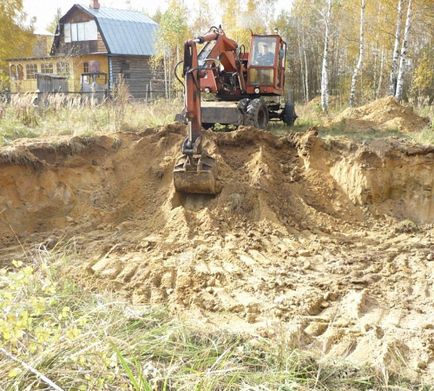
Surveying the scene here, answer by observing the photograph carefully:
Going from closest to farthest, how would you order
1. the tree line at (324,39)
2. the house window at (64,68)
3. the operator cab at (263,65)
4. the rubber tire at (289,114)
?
the operator cab at (263,65), the rubber tire at (289,114), the tree line at (324,39), the house window at (64,68)

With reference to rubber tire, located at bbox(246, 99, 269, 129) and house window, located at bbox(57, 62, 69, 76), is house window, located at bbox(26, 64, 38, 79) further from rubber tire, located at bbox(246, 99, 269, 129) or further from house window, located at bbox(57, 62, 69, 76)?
rubber tire, located at bbox(246, 99, 269, 129)

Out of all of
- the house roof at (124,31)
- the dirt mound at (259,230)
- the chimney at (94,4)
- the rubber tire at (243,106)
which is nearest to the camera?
the dirt mound at (259,230)

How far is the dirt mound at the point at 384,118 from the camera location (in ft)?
35.4

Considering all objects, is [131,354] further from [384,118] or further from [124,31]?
[124,31]

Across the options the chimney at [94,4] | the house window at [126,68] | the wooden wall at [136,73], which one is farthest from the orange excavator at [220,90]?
the chimney at [94,4]

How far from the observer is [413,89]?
72.9 feet

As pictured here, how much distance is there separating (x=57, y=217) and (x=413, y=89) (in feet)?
61.9

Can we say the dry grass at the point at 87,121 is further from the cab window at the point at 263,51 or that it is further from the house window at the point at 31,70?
the house window at the point at 31,70

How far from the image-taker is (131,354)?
3.22 metres

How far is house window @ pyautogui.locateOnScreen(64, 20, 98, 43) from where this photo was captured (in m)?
30.3

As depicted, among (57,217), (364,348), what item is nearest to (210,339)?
(364,348)

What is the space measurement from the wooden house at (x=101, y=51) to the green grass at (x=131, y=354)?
25574 millimetres

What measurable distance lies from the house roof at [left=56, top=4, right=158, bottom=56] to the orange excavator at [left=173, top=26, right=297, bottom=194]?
63.2 ft

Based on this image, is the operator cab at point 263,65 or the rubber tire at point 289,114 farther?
the rubber tire at point 289,114
